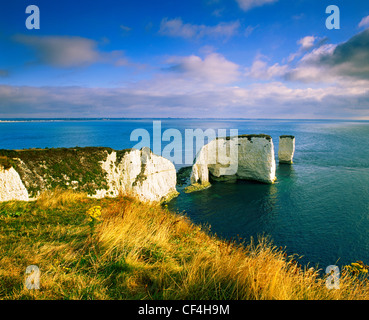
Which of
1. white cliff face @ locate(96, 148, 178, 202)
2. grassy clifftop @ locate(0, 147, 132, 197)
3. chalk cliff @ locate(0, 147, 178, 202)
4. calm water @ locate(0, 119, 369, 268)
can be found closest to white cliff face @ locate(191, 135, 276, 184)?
calm water @ locate(0, 119, 369, 268)

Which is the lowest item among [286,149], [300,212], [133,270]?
[300,212]

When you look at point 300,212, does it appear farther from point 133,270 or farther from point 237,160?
point 133,270

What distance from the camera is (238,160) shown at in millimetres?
37125

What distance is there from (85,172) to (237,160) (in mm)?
27226

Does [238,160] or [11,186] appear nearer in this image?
[11,186]

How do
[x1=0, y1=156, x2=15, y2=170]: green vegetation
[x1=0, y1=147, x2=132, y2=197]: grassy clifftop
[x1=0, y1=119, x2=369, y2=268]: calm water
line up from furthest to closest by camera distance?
1. [x1=0, y1=119, x2=369, y2=268]: calm water
2. [x1=0, y1=147, x2=132, y2=197]: grassy clifftop
3. [x1=0, y1=156, x2=15, y2=170]: green vegetation

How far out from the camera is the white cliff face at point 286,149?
50191mm

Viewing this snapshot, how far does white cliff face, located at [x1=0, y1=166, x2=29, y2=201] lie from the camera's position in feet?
35.8

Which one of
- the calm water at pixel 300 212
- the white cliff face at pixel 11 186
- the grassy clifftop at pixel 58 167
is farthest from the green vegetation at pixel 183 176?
the white cliff face at pixel 11 186

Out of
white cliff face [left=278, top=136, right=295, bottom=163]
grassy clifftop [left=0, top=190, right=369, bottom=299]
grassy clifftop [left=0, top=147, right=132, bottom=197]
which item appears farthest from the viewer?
white cliff face [left=278, top=136, right=295, bottom=163]

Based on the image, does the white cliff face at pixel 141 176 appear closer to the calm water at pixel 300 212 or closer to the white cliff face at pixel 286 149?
the calm water at pixel 300 212

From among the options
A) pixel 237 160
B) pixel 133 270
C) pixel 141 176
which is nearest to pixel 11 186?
pixel 133 270

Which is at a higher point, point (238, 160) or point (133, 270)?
point (238, 160)

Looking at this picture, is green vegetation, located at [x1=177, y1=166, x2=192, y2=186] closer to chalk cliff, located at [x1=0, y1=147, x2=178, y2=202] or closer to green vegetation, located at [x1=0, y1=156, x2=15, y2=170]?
chalk cliff, located at [x1=0, y1=147, x2=178, y2=202]
